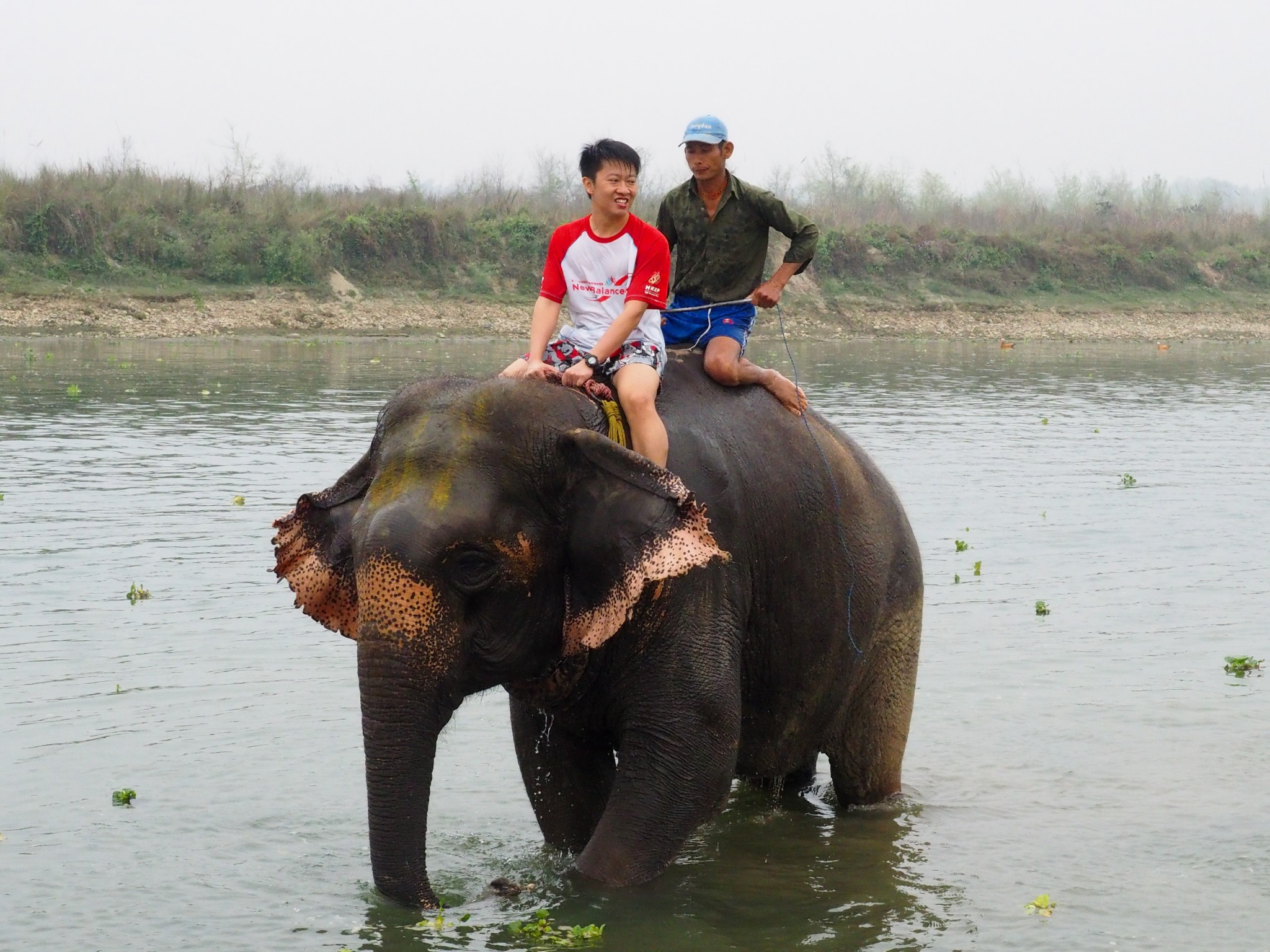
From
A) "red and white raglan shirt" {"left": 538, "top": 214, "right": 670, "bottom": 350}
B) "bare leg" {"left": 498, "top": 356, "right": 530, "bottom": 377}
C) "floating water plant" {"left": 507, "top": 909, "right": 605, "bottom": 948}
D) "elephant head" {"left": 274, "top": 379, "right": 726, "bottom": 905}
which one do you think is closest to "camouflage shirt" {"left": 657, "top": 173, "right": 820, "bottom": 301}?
"red and white raglan shirt" {"left": 538, "top": 214, "right": 670, "bottom": 350}

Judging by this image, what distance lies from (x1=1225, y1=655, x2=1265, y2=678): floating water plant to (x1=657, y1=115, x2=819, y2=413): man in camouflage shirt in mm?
4074

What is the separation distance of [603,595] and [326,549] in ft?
3.06

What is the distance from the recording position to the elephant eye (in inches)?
179

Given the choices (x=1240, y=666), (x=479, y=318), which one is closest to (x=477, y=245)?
(x=479, y=318)

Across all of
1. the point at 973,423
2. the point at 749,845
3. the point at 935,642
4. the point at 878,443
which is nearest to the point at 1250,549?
the point at 935,642

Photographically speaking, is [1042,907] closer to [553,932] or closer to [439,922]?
[553,932]

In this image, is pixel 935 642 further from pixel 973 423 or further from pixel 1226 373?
pixel 1226 373

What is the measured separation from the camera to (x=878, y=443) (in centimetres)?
1894

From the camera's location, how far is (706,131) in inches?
249

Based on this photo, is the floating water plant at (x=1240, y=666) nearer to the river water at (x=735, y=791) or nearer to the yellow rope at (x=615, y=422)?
the river water at (x=735, y=791)

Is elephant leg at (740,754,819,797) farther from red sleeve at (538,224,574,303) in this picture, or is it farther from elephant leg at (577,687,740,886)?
red sleeve at (538,224,574,303)

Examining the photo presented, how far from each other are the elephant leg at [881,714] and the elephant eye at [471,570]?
90.0 inches

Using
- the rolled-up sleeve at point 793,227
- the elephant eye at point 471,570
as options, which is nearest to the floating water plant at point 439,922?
the elephant eye at point 471,570

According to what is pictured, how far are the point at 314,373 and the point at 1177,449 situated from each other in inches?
576
